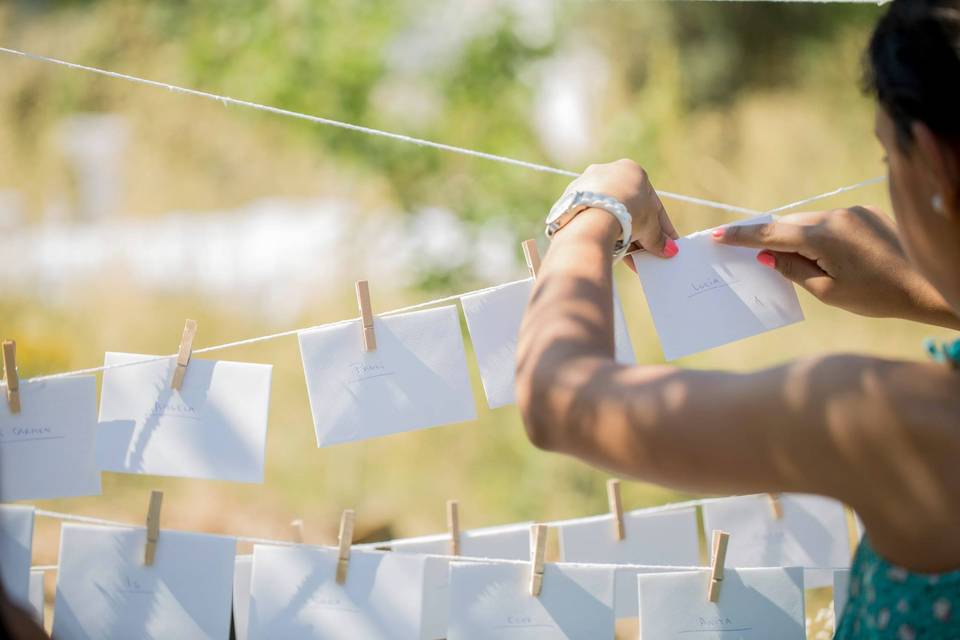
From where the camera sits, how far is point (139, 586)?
118 centimetres

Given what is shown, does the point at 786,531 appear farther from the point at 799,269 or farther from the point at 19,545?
the point at 19,545

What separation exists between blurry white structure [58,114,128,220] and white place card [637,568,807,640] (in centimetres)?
456

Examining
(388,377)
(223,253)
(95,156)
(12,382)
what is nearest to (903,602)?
(388,377)

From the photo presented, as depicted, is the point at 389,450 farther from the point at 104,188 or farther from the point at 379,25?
the point at 104,188

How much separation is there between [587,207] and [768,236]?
0.27 m

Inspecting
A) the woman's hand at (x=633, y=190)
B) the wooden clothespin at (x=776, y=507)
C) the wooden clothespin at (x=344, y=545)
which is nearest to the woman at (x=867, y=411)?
the woman's hand at (x=633, y=190)

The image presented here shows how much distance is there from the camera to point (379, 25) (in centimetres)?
365

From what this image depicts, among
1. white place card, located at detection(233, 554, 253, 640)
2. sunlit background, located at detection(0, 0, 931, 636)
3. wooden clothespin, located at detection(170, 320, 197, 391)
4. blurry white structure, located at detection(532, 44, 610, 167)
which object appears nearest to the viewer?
wooden clothespin, located at detection(170, 320, 197, 391)

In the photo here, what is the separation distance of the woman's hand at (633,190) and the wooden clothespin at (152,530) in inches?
25.7

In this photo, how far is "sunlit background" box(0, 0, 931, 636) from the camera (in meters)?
3.68

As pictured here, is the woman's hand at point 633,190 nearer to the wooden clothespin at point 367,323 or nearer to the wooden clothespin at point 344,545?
the wooden clothespin at point 367,323

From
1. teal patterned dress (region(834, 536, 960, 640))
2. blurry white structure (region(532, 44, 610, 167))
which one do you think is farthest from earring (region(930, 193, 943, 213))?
blurry white structure (region(532, 44, 610, 167))

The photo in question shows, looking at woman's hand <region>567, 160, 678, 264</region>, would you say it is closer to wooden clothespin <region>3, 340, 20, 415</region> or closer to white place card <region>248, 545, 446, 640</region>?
white place card <region>248, 545, 446, 640</region>

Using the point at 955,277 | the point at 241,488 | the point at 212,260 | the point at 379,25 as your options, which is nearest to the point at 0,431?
the point at 955,277
